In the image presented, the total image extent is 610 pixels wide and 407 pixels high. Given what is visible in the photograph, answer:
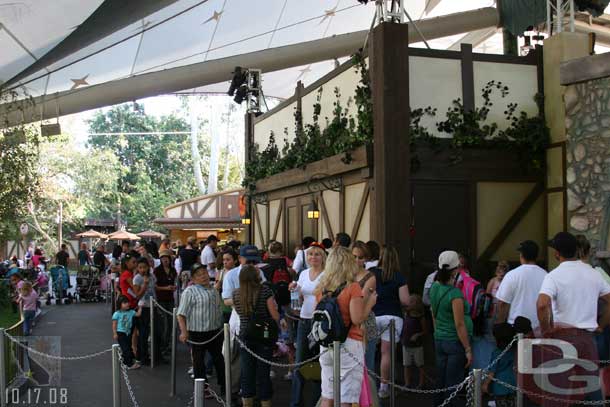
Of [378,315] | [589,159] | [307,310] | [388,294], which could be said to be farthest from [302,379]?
[589,159]

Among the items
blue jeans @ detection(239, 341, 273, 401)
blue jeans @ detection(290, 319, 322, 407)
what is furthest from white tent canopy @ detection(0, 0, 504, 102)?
blue jeans @ detection(290, 319, 322, 407)

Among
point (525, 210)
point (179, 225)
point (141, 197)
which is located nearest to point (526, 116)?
point (525, 210)

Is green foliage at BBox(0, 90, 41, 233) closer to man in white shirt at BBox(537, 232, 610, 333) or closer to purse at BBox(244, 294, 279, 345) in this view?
purse at BBox(244, 294, 279, 345)

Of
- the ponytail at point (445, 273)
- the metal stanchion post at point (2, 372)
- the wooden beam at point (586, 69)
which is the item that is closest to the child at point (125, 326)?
the metal stanchion post at point (2, 372)

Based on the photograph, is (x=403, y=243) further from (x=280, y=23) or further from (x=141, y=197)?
(x=141, y=197)

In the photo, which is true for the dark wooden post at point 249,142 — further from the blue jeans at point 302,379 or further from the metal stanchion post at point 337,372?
the metal stanchion post at point 337,372

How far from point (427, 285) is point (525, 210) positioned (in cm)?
307

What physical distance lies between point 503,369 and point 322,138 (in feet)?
25.2

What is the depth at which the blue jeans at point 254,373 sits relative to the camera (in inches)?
296

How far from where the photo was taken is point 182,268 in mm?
14453

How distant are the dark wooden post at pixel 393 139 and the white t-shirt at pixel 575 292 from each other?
4757 millimetres

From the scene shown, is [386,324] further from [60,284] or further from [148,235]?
[148,235]

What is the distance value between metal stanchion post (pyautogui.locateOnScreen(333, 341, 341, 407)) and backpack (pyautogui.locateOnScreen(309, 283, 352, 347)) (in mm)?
78

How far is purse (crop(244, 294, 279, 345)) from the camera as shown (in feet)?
24.3
